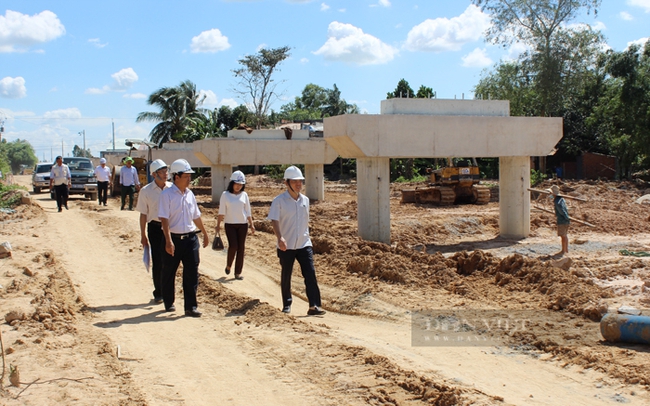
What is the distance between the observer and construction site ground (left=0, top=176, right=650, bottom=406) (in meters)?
5.11

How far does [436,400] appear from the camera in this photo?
478 centimetres

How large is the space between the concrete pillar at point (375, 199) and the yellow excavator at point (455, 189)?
36.5ft

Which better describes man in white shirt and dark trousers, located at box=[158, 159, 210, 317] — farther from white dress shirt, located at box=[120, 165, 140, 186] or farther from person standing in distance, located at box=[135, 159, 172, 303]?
white dress shirt, located at box=[120, 165, 140, 186]

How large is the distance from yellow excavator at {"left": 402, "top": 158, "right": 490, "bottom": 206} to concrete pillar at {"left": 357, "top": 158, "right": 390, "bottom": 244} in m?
11.1

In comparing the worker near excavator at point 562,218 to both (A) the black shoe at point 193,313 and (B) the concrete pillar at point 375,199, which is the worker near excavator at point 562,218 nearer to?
(B) the concrete pillar at point 375,199

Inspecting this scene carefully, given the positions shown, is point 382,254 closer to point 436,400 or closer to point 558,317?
point 558,317

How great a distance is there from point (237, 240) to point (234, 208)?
1.90 feet

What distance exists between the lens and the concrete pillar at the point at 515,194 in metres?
14.9

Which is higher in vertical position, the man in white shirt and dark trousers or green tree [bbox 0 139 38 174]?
green tree [bbox 0 139 38 174]

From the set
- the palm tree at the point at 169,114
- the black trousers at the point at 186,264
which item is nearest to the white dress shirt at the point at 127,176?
the black trousers at the point at 186,264

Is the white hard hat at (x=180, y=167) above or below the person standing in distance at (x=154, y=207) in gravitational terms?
above

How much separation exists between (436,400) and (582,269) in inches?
253

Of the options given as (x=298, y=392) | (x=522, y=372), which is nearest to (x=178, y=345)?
(x=298, y=392)

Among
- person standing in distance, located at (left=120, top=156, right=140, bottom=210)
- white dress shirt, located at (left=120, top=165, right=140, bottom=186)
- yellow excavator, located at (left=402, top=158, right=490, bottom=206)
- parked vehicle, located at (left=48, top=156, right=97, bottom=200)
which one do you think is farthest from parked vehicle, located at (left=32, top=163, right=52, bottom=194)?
yellow excavator, located at (left=402, top=158, right=490, bottom=206)
